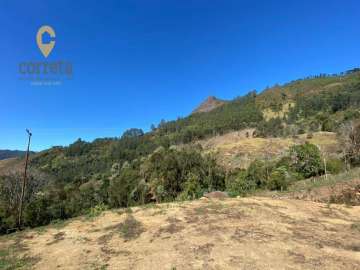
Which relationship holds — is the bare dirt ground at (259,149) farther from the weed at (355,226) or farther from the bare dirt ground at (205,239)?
the weed at (355,226)

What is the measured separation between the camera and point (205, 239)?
41.4 feet

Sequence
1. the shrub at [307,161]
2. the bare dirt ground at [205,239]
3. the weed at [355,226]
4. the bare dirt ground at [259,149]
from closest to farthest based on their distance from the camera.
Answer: the bare dirt ground at [205,239]
the weed at [355,226]
the shrub at [307,161]
the bare dirt ground at [259,149]

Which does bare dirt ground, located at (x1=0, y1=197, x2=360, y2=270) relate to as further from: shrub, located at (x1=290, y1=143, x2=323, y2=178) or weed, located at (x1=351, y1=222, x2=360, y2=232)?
shrub, located at (x1=290, y1=143, x2=323, y2=178)

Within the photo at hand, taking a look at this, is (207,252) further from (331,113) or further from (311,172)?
(331,113)

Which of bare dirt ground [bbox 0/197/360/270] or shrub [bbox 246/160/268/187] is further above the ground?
shrub [bbox 246/160/268/187]

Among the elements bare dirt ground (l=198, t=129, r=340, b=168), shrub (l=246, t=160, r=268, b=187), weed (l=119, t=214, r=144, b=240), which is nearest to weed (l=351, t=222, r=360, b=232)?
weed (l=119, t=214, r=144, b=240)

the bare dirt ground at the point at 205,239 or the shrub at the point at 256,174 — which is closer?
the bare dirt ground at the point at 205,239

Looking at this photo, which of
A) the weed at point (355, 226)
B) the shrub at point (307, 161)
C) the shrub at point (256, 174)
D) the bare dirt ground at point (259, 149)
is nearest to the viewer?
the weed at point (355, 226)

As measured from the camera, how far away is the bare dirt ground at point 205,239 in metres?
10.4

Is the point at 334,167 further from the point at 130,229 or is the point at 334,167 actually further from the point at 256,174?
the point at 130,229

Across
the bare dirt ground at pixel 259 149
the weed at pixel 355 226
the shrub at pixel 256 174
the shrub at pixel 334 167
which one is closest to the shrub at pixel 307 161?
the shrub at pixel 334 167

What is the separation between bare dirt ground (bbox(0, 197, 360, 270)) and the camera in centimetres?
1035

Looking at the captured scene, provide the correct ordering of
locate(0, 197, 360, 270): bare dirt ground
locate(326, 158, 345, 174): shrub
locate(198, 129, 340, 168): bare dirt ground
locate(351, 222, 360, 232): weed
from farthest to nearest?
locate(198, 129, 340, 168): bare dirt ground < locate(326, 158, 345, 174): shrub < locate(351, 222, 360, 232): weed < locate(0, 197, 360, 270): bare dirt ground

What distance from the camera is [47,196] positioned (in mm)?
50312
